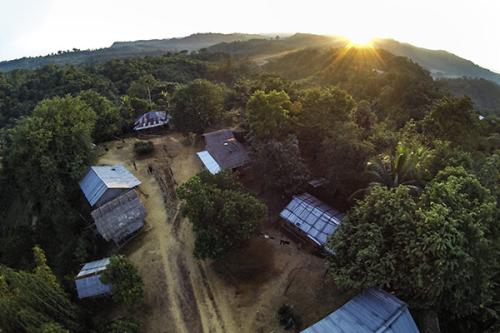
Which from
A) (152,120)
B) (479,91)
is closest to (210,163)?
(152,120)

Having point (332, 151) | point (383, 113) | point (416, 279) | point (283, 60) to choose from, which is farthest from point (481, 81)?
point (416, 279)

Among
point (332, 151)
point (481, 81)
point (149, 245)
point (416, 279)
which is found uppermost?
point (332, 151)

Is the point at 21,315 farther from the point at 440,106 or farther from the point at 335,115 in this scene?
the point at 440,106

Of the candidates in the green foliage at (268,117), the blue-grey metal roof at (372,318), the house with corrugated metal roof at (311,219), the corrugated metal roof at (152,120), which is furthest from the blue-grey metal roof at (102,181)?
the blue-grey metal roof at (372,318)

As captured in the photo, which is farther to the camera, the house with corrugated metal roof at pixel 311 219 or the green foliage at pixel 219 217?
the house with corrugated metal roof at pixel 311 219

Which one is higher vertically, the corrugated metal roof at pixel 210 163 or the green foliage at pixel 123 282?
the corrugated metal roof at pixel 210 163

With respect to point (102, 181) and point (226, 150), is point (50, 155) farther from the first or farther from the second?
point (226, 150)

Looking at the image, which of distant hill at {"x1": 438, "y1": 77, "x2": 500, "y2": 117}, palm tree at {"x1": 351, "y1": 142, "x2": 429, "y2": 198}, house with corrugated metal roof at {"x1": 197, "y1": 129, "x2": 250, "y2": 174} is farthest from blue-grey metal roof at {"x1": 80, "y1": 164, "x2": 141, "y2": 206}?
distant hill at {"x1": 438, "y1": 77, "x2": 500, "y2": 117}

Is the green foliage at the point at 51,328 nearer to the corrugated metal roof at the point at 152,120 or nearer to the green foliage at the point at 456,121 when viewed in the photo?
the corrugated metal roof at the point at 152,120
